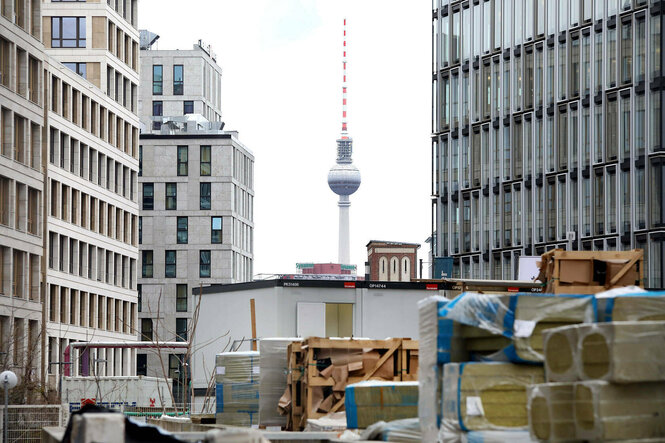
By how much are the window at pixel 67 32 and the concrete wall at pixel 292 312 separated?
5986 cm

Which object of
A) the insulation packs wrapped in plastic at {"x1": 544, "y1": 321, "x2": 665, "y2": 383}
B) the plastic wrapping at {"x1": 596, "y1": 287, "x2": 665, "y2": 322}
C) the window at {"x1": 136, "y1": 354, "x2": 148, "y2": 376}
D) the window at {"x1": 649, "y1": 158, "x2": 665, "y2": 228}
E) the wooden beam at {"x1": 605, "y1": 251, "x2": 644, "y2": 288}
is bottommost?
the window at {"x1": 136, "y1": 354, "x2": 148, "y2": 376}

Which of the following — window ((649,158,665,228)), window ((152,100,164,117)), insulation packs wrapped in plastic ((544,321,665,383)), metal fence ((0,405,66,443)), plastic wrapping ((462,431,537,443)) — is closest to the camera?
insulation packs wrapped in plastic ((544,321,665,383))

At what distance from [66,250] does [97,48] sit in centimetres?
1663

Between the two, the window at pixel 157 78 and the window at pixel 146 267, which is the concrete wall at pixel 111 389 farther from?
the window at pixel 157 78

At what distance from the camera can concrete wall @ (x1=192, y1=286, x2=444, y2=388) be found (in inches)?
1287

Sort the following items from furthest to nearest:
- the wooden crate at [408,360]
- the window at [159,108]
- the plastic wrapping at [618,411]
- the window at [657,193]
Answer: the window at [159,108]
the window at [657,193]
the wooden crate at [408,360]
the plastic wrapping at [618,411]

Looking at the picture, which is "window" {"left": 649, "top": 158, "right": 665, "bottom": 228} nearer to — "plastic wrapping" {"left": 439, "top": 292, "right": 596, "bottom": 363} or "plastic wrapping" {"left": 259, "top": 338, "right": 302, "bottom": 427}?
"plastic wrapping" {"left": 259, "top": 338, "right": 302, "bottom": 427}

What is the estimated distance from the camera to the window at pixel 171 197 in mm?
114000

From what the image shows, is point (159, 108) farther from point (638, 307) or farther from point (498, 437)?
point (638, 307)

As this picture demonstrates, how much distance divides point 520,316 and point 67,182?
2768 inches

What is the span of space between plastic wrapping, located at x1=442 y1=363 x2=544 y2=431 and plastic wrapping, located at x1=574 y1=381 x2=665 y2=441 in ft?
5.21

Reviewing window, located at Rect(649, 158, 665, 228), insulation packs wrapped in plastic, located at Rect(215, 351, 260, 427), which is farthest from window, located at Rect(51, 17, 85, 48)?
insulation packs wrapped in plastic, located at Rect(215, 351, 260, 427)

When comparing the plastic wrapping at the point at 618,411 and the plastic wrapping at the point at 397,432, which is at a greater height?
the plastic wrapping at the point at 618,411

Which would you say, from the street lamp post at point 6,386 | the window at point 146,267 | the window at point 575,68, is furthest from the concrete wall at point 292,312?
the window at point 146,267
